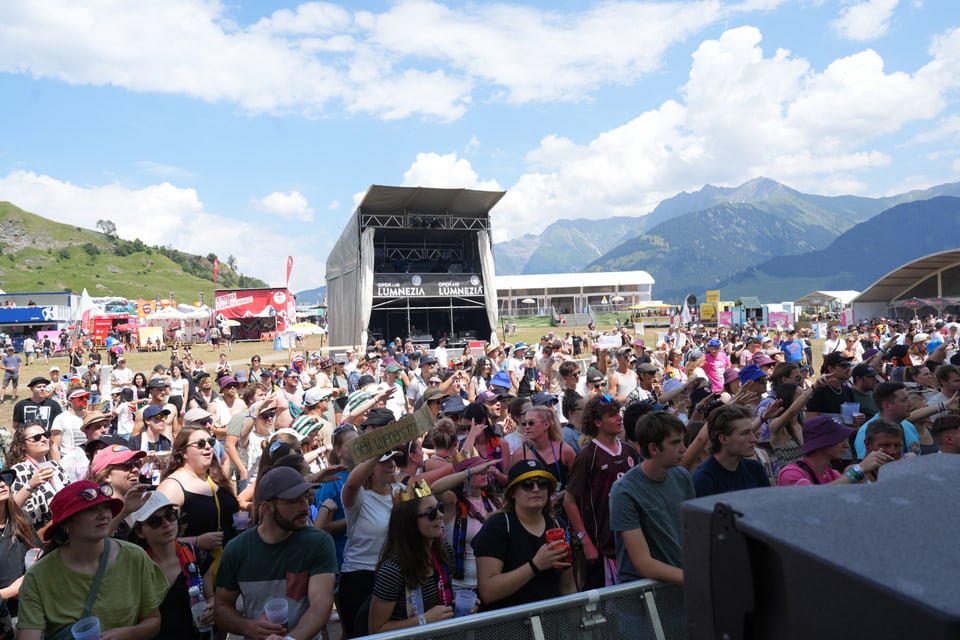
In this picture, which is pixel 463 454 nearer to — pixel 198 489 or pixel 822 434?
pixel 198 489

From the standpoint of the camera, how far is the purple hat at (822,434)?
3.36 m

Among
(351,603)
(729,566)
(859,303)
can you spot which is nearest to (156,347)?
(351,603)

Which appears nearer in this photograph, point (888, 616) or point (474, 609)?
point (888, 616)

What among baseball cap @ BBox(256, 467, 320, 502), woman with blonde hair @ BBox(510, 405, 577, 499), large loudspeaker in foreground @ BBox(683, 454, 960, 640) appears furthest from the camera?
woman with blonde hair @ BBox(510, 405, 577, 499)

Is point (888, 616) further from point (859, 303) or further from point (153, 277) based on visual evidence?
point (153, 277)

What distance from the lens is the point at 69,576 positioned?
260 cm

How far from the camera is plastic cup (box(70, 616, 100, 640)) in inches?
95.6

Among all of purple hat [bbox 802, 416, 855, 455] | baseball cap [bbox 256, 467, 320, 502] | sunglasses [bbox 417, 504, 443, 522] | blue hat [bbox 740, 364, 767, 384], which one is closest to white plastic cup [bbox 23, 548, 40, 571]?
baseball cap [bbox 256, 467, 320, 502]

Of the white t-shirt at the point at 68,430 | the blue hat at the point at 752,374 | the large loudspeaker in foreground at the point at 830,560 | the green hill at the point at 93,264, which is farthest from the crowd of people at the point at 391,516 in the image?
the green hill at the point at 93,264

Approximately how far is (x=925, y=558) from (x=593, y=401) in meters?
2.90

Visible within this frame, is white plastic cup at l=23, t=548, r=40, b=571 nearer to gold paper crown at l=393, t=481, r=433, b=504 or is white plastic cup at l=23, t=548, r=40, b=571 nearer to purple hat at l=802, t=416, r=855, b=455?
gold paper crown at l=393, t=481, r=433, b=504

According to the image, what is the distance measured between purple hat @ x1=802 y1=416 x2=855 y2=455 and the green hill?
115 meters

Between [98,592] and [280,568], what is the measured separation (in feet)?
2.34

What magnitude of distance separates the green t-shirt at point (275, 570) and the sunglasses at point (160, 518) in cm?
41
